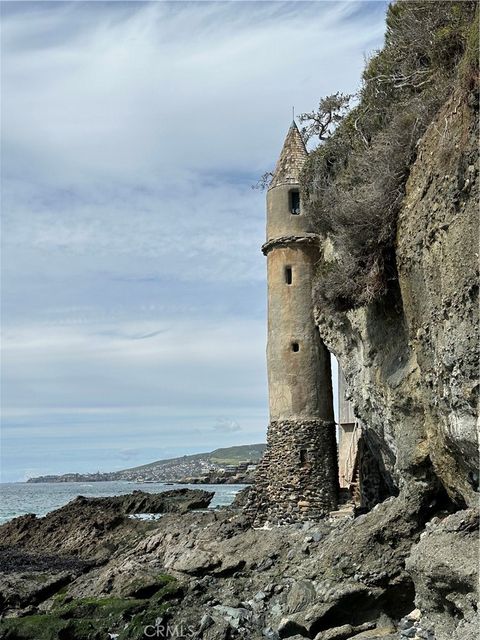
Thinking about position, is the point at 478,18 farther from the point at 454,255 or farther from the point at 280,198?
the point at 280,198

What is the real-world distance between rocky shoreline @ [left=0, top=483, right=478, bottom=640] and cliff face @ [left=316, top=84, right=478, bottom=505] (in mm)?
885

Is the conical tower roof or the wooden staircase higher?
the conical tower roof

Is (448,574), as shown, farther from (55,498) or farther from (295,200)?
(55,498)

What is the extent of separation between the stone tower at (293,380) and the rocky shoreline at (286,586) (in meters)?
1.82

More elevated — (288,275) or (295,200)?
(295,200)

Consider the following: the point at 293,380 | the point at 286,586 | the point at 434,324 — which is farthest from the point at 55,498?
the point at 434,324

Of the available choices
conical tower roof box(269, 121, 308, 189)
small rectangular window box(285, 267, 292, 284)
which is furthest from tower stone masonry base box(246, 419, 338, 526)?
conical tower roof box(269, 121, 308, 189)

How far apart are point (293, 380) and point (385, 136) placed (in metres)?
9.83

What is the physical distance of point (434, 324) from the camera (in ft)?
38.1

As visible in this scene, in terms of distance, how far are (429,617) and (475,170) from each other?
597 cm

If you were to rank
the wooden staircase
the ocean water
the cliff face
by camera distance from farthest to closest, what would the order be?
the ocean water < the wooden staircase < the cliff face

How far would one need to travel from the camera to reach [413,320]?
12656 millimetres

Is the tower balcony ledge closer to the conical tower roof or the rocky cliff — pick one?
the conical tower roof

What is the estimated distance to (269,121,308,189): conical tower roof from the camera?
23.0 m
